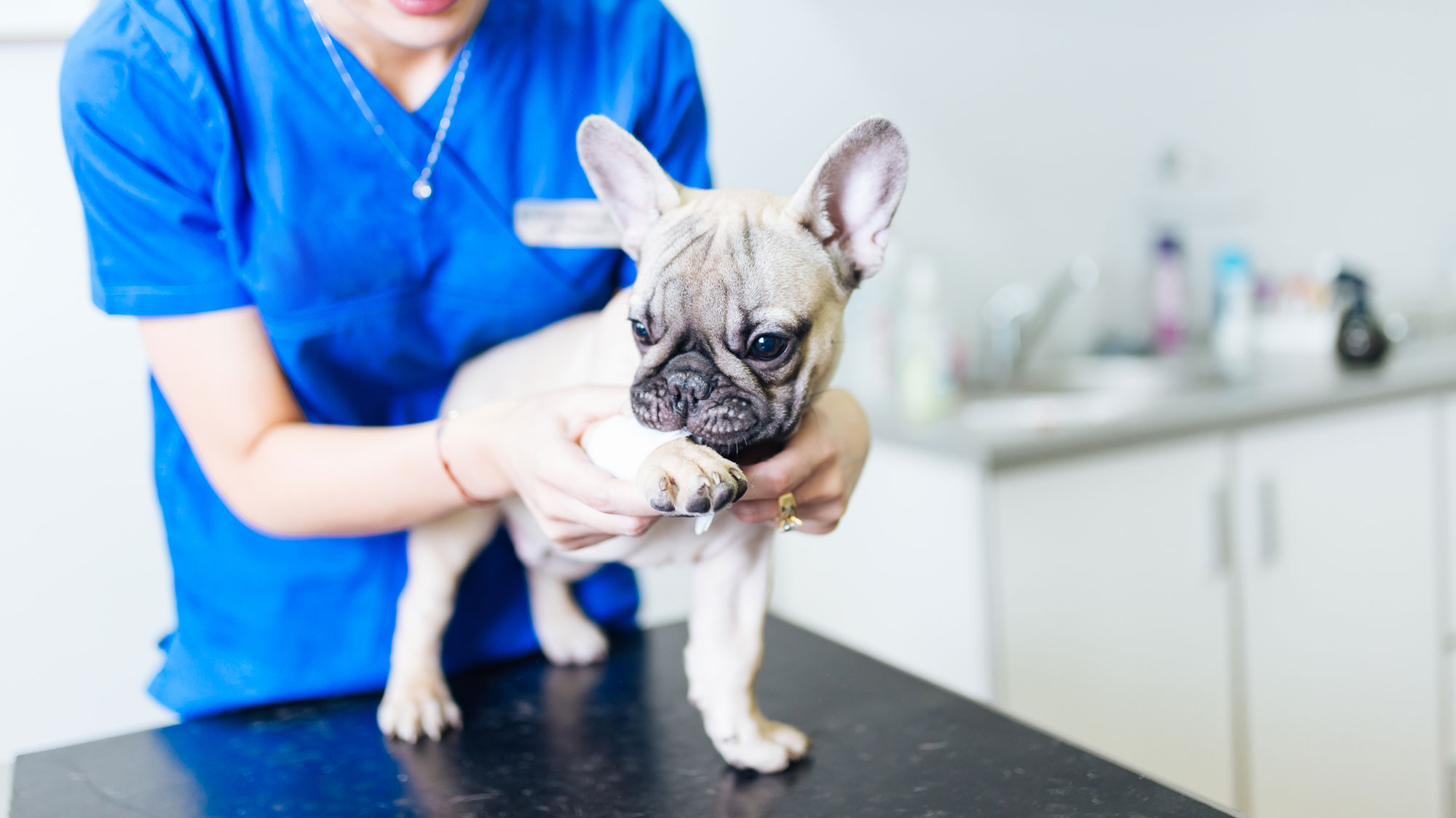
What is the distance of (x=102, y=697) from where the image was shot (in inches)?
69.9

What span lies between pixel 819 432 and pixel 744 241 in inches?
6.5

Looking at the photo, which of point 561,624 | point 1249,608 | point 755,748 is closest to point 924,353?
point 1249,608

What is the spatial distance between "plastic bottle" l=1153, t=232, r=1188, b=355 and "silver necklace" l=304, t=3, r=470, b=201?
2.01 m

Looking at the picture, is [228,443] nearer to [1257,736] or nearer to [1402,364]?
[1257,736]

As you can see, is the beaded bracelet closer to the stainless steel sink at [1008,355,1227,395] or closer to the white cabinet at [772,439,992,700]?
the white cabinet at [772,439,992,700]

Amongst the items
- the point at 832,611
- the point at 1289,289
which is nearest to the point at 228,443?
the point at 832,611

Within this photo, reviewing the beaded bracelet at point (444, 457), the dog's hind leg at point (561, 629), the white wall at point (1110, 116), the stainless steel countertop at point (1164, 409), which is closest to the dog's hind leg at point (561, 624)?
the dog's hind leg at point (561, 629)

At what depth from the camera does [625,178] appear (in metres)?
0.91

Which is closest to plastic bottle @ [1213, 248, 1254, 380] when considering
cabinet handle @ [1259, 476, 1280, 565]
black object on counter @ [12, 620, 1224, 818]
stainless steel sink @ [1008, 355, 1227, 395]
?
stainless steel sink @ [1008, 355, 1227, 395]

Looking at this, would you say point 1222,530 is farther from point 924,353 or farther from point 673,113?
point 673,113

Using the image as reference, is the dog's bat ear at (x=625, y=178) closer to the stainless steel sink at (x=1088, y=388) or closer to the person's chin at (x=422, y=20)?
the person's chin at (x=422, y=20)

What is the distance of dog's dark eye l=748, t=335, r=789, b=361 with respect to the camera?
817mm

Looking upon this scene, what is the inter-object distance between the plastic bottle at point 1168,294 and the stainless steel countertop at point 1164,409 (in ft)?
0.63

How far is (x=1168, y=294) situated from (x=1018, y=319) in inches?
16.8
